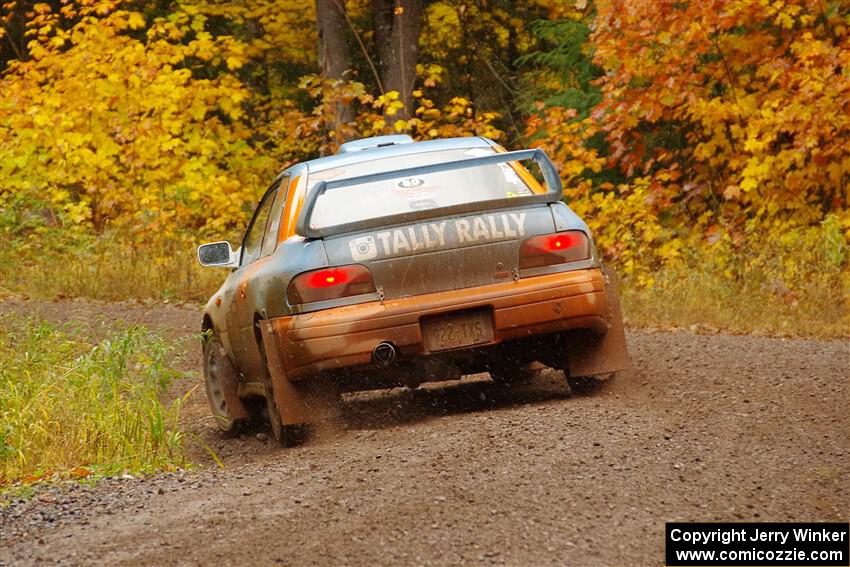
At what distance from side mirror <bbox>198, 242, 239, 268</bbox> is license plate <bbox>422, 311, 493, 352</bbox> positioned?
2154 millimetres

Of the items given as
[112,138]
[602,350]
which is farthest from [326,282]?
[112,138]

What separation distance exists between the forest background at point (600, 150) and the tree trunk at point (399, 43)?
35mm

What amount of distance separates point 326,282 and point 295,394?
26.6 inches

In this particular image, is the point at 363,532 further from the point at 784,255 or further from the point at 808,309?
the point at 784,255

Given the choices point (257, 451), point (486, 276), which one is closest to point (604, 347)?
point (486, 276)

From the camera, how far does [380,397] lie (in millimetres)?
9961

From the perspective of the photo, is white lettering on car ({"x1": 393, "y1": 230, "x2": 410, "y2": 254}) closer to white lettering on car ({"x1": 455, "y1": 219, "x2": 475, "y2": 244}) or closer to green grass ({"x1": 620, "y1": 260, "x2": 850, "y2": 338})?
white lettering on car ({"x1": 455, "y1": 219, "x2": 475, "y2": 244})

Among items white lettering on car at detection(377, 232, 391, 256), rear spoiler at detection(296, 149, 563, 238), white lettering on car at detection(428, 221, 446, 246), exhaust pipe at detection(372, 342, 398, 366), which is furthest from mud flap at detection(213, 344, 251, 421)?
white lettering on car at detection(428, 221, 446, 246)

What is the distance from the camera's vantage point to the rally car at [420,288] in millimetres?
7707

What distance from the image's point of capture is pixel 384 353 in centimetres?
771

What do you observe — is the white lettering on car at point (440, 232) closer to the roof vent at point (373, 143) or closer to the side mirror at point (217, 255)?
the roof vent at point (373, 143)

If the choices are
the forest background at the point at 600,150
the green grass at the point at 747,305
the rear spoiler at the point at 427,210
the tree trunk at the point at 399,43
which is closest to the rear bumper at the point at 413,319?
the rear spoiler at the point at 427,210

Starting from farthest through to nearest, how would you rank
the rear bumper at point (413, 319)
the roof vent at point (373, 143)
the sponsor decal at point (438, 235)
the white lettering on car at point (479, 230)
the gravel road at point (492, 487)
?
the roof vent at point (373, 143)
the white lettering on car at point (479, 230)
the sponsor decal at point (438, 235)
the rear bumper at point (413, 319)
the gravel road at point (492, 487)

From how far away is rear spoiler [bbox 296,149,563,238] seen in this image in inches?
306
